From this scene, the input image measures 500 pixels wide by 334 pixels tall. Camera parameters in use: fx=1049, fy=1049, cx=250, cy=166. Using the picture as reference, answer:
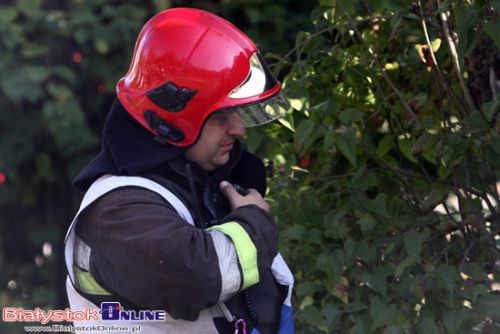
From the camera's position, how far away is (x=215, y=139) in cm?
242

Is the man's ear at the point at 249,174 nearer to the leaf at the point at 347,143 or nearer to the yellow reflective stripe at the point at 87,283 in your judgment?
the leaf at the point at 347,143

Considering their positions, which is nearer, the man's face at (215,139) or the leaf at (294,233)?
the man's face at (215,139)

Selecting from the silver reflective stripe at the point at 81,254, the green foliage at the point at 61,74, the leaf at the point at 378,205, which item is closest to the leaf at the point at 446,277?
the leaf at the point at 378,205

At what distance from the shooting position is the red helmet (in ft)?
7.64

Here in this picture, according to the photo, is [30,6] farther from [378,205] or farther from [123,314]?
[123,314]

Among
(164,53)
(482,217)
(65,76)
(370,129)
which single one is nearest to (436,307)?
(482,217)

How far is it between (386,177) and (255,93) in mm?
853

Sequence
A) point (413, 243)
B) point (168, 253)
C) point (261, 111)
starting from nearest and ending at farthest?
1. point (168, 253)
2. point (261, 111)
3. point (413, 243)

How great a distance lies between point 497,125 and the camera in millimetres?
2633

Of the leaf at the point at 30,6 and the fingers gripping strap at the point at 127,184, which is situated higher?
the fingers gripping strap at the point at 127,184

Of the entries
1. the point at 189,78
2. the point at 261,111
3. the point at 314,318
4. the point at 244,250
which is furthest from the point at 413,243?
the point at 189,78

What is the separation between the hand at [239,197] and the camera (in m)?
2.38

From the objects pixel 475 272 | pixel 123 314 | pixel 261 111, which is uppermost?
pixel 261 111

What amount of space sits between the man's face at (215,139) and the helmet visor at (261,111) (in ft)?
0.05
